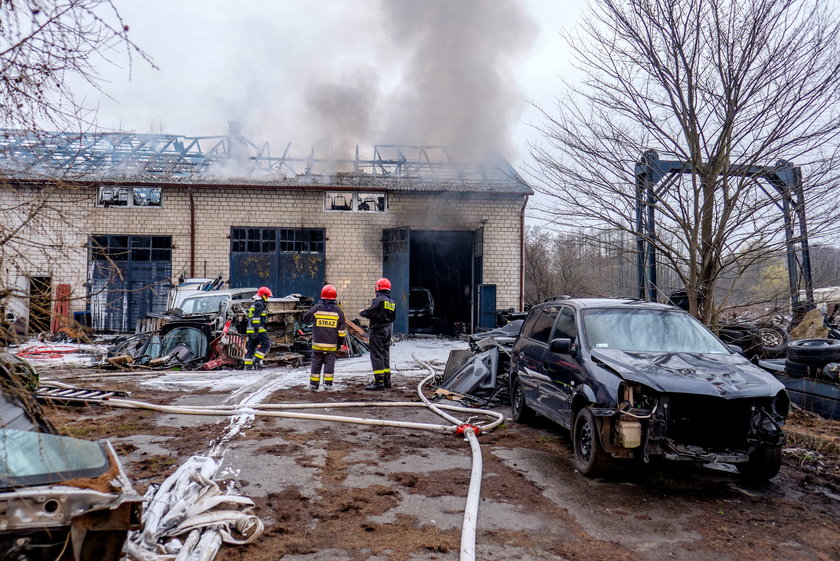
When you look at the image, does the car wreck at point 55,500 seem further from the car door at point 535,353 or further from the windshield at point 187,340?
the windshield at point 187,340

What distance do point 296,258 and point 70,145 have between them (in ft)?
53.1

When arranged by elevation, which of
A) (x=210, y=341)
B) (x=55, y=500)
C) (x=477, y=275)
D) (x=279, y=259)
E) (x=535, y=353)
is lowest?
(x=210, y=341)

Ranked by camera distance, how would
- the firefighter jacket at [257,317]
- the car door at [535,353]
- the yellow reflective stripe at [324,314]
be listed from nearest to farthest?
1. the car door at [535,353]
2. the yellow reflective stripe at [324,314]
3. the firefighter jacket at [257,317]

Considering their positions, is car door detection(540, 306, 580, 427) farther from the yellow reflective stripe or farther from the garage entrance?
the garage entrance

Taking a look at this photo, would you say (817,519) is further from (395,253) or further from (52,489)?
(395,253)

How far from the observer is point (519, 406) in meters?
7.55

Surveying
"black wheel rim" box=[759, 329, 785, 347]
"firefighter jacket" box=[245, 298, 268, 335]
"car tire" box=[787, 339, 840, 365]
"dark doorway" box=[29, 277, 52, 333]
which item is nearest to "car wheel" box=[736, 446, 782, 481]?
"car tire" box=[787, 339, 840, 365]

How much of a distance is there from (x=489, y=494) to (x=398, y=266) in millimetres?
14980

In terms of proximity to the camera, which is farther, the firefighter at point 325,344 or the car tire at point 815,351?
the firefighter at point 325,344

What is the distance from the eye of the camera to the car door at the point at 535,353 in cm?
673

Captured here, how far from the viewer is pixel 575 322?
20.6ft

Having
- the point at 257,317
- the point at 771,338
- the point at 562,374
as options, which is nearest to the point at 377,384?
the point at 257,317

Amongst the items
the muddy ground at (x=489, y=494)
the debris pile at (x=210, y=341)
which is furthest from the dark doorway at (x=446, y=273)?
the muddy ground at (x=489, y=494)

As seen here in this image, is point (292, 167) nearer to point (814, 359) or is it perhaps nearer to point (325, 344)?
point (325, 344)
